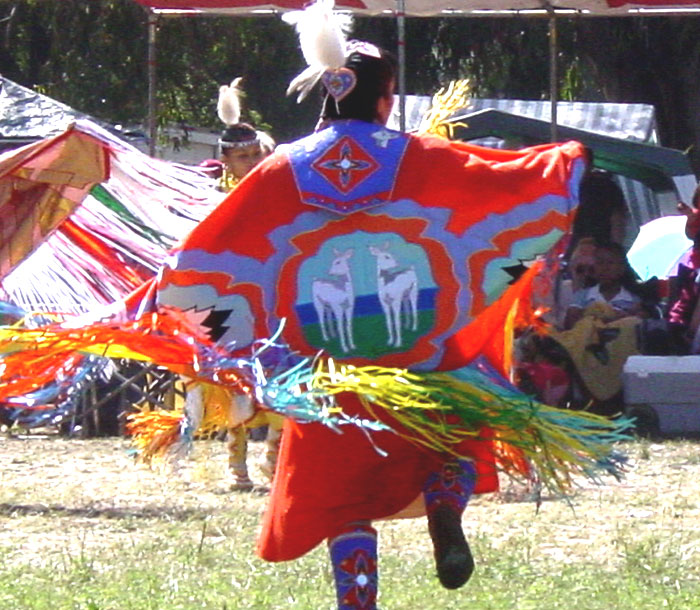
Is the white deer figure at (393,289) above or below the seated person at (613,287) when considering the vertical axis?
above

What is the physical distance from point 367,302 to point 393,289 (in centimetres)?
6

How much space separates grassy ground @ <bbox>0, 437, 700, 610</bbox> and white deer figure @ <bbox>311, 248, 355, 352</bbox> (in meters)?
0.82

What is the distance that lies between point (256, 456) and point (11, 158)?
2.32 meters

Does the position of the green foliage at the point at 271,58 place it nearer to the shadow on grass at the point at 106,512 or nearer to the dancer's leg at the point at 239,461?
the dancer's leg at the point at 239,461

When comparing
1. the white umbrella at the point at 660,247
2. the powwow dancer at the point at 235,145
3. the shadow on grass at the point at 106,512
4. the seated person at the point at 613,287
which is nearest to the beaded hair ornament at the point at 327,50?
the shadow on grass at the point at 106,512

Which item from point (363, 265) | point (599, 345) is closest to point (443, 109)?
point (363, 265)

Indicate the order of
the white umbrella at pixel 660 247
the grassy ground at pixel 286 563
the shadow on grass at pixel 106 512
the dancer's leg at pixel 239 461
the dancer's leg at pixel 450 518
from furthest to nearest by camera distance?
the white umbrella at pixel 660 247 → the dancer's leg at pixel 239 461 → the shadow on grass at pixel 106 512 → the grassy ground at pixel 286 563 → the dancer's leg at pixel 450 518

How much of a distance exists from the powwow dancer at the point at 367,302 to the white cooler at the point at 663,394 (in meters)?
3.97

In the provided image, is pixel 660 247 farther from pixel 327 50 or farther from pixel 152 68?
pixel 327 50

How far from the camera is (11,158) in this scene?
5.55m

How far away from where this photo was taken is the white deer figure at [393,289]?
373cm

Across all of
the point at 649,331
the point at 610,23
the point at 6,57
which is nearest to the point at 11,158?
the point at 649,331

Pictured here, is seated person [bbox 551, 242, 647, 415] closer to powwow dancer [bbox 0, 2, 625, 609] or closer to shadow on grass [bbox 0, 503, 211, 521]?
shadow on grass [bbox 0, 503, 211, 521]

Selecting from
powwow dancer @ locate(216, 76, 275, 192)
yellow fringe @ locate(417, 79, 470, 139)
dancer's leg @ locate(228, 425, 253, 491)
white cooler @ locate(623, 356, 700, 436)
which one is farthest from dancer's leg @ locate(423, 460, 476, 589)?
white cooler @ locate(623, 356, 700, 436)
